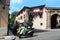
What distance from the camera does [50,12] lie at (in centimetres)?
4828

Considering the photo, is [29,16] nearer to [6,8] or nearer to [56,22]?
[56,22]

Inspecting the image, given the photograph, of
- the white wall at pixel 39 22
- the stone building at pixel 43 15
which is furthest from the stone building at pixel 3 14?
the white wall at pixel 39 22

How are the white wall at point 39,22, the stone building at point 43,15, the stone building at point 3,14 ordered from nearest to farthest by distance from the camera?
the stone building at point 3,14
the stone building at point 43,15
the white wall at point 39,22

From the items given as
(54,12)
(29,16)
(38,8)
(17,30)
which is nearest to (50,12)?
(54,12)

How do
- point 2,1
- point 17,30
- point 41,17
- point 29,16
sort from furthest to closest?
1. point 29,16
2. point 41,17
3. point 17,30
4. point 2,1

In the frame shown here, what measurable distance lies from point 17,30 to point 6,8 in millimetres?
2908

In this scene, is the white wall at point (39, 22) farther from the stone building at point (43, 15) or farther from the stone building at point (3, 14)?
the stone building at point (3, 14)

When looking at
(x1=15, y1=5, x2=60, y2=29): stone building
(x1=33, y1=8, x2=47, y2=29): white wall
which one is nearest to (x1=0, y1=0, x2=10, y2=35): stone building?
(x1=15, y1=5, x2=60, y2=29): stone building

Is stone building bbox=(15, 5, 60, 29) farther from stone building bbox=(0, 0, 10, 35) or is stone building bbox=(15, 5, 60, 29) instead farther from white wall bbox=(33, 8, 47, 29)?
stone building bbox=(0, 0, 10, 35)

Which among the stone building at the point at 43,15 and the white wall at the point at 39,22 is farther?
the white wall at the point at 39,22

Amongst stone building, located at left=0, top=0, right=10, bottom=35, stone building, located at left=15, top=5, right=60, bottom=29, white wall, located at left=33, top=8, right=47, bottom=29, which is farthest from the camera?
white wall, located at left=33, top=8, right=47, bottom=29

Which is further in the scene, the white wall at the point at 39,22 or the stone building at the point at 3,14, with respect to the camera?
the white wall at the point at 39,22

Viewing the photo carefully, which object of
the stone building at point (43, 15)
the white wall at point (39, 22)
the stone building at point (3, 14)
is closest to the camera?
the stone building at point (3, 14)

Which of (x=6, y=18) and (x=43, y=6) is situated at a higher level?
(x=43, y=6)
